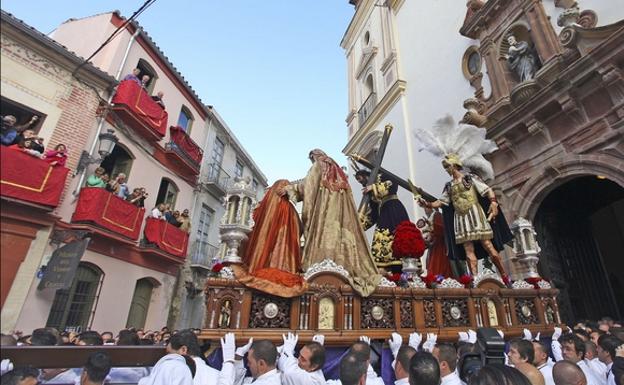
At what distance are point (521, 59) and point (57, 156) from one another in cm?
724

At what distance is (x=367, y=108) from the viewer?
490 inches

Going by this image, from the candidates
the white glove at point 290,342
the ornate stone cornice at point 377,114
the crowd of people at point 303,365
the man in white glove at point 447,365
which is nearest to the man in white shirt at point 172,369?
the crowd of people at point 303,365

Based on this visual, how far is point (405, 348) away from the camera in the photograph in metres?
2.30

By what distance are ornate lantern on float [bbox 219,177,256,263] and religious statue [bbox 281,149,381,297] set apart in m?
0.51

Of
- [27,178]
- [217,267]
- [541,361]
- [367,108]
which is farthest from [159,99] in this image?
[367,108]

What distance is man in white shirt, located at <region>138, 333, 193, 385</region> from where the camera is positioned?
1890mm

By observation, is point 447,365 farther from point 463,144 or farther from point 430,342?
point 463,144

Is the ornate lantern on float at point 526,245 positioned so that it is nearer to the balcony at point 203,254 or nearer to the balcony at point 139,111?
the balcony at point 203,254

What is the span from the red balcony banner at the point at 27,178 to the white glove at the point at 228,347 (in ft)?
4.68

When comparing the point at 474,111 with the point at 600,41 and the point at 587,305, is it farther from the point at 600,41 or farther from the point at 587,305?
the point at 587,305

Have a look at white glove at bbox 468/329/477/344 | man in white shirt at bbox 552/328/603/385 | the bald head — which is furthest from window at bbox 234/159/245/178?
man in white shirt at bbox 552/328/603/385

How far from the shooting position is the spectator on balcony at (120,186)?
1512 millimetres

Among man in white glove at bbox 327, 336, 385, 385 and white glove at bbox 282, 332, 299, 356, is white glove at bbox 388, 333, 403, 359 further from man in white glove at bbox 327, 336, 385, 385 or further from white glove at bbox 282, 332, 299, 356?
white glove at bbox 282, 332, 299, 356

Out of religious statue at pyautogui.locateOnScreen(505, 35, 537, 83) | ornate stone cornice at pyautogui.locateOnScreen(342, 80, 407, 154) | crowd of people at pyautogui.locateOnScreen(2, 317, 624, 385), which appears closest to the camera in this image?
crowd of people at pyautogui.locateOnScreen(2, 317, 624, 385)
